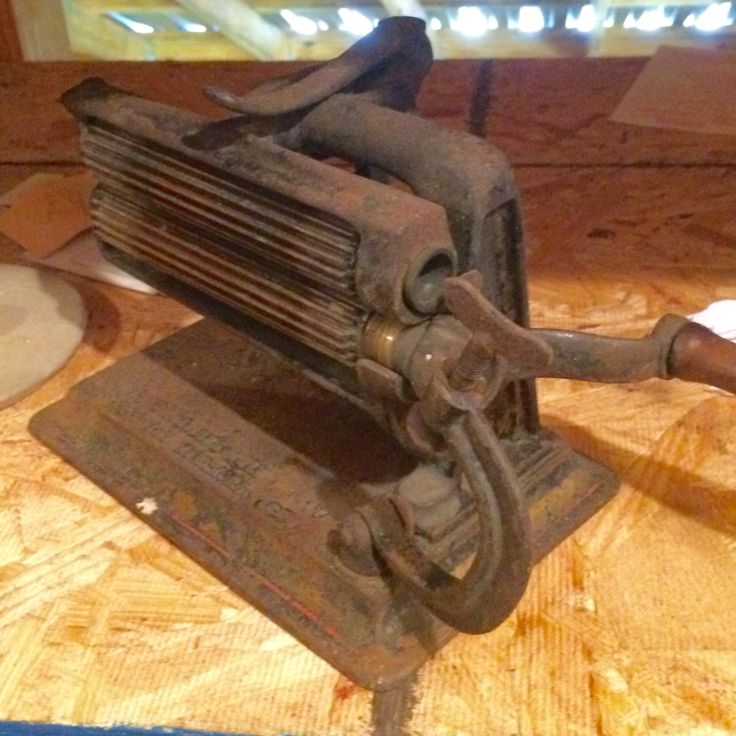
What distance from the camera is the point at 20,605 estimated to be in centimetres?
77

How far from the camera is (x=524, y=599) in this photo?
0.76 metres

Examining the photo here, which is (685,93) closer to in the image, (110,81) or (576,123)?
(576,123)

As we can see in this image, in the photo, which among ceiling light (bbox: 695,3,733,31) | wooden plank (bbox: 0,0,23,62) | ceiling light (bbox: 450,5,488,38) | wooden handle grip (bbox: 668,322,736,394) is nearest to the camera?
wooden handle grip (bbox: 668,322,736,394)

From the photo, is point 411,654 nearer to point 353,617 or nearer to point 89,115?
point 353,617

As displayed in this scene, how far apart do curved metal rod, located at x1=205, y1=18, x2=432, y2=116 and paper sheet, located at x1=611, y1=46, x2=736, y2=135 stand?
2.48 feet

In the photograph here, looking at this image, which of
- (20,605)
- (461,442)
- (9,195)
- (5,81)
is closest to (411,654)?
(461,442)

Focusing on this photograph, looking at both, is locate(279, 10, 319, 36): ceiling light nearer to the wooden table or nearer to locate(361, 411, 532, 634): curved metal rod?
the wooden table

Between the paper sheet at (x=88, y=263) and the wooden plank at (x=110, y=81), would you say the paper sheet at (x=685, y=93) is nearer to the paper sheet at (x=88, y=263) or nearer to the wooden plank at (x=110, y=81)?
Result: the wooden plank at (x=110, y=81)

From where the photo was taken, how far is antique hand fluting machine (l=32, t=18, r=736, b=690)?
0.61 meters

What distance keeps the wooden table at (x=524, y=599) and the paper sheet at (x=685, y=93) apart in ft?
0.93

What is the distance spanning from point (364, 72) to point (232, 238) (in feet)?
0.51

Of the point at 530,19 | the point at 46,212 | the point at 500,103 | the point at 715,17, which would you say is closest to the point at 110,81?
the point at 46,212

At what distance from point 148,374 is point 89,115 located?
265 mm

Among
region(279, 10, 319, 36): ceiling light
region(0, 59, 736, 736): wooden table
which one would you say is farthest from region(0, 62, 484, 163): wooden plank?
region(279, 10, 319, 36): ceiling light
